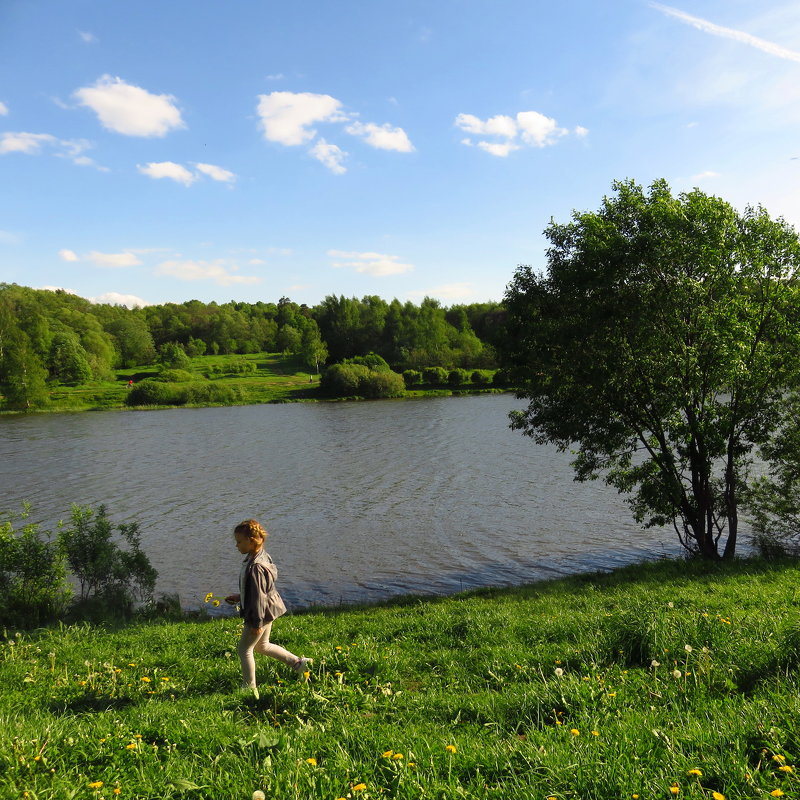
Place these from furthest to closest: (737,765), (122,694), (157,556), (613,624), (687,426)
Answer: (157,556)
(687,426)
(613,624)
(122,694)
(737,765)

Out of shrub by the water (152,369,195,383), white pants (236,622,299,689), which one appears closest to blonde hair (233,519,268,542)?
white pants (236,622,299,689)

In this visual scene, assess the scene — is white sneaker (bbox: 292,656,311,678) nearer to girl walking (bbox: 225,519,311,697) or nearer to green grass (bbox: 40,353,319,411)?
girl walking (bbox: 225,519,311,697)

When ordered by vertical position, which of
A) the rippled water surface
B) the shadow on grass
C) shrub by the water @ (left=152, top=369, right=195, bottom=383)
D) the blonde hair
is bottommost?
the rippled water surface

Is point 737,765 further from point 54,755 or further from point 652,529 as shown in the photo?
point 652,529

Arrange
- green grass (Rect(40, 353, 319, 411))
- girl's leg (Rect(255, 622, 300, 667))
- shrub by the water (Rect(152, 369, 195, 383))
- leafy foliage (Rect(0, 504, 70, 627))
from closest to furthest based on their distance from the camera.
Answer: girl's leg (Rect(255, 622, 300, 667))
leafy foliage (Rect(0, 504, 70, 627))
green grass (Rect(40, 353, 319, 411))
shrub by the water (Rect(152, 369, 195, 383))

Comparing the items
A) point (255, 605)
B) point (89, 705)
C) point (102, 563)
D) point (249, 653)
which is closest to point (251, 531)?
point (255, 605)

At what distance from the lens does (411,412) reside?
250ft

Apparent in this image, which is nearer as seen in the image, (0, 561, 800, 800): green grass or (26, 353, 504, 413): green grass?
(0, 561, 800, 800): green grass

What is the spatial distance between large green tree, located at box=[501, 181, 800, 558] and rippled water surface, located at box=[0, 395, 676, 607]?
5.25 meters

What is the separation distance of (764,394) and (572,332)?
221 inches

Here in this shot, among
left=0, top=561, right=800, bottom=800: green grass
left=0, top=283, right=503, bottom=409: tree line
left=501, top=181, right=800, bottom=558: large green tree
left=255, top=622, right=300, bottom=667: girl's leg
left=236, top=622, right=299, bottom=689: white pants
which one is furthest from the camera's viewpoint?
left=0, top=283, right=503, bottom=409: tree line

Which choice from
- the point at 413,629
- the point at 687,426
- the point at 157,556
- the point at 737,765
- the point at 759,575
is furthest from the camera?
the point at 157,556

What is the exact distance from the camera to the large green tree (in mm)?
15531

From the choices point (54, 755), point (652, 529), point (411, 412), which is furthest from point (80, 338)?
point (54, 755)
